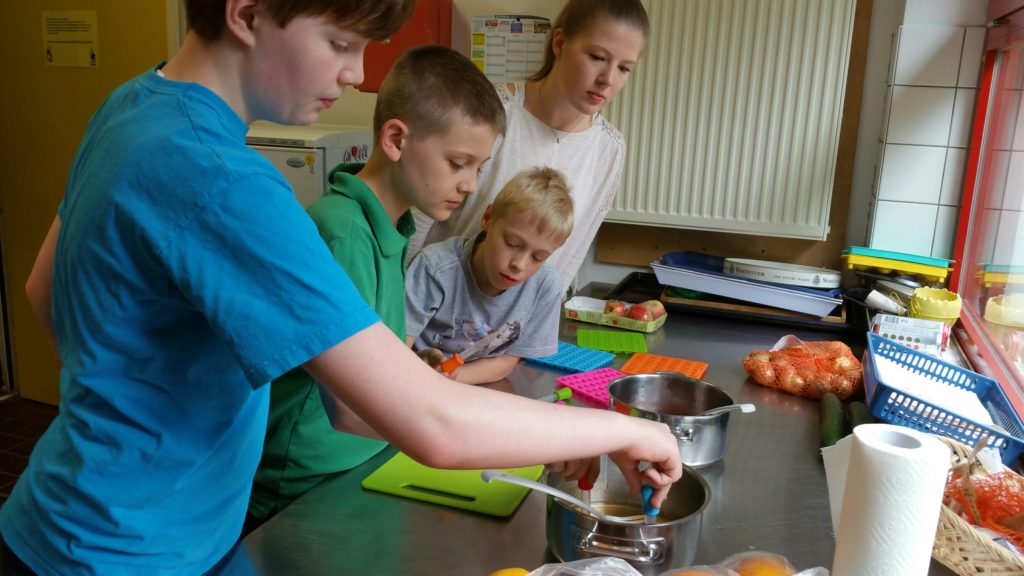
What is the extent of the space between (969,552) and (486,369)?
0.87m

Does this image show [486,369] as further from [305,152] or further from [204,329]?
[305,152]

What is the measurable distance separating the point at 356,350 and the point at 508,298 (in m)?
0.99

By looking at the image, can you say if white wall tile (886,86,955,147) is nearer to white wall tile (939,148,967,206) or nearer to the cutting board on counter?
white wall tile (939,148,967,206)

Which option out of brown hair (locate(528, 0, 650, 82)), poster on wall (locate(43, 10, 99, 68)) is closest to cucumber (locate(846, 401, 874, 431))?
brown hair (locate(528, 0, 650, 82))

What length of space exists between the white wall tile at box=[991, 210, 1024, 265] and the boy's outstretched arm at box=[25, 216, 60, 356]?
1633 millimetres

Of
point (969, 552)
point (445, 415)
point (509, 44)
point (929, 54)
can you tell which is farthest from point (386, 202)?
point (929, 54)

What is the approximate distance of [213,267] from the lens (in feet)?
2.04

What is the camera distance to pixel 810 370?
1.57m

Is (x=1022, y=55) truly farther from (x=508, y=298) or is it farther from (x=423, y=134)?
(x=423, y=134)

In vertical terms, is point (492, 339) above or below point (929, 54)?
below

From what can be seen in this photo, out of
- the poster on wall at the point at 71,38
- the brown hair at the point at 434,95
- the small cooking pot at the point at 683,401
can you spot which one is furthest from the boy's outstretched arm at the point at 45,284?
the poster on wall at the point at 71,38

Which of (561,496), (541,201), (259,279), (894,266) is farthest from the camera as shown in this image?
(894,266)

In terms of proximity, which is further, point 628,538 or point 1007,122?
point 1007,122

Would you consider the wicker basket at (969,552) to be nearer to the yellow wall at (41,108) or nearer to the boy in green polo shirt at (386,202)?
the boy in green polo shirt at (386,202)
